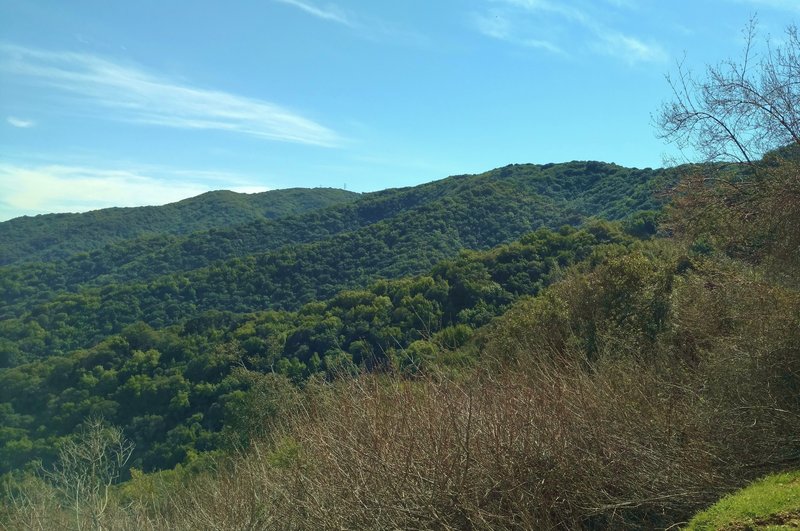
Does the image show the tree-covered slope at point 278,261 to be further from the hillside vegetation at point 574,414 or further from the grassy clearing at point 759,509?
the grassy clearing at point 759,509

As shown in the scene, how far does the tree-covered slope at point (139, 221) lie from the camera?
86750 mm

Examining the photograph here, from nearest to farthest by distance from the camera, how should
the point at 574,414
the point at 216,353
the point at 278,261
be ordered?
the point at 574,414 → the point at 216,353 → the point at 278,261

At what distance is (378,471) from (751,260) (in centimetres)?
693

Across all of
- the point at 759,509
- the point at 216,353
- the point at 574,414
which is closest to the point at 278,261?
the point at 216,353

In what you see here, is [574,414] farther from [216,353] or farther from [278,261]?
[278,261]

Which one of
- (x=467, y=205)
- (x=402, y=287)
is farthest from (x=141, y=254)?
(x=402, y=287)

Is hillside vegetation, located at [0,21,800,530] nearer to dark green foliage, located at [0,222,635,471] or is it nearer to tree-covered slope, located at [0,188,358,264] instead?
dark green foliage, located at [0,222,635,471]

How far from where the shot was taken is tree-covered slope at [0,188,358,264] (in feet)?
285

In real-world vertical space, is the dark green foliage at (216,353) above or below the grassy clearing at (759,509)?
below

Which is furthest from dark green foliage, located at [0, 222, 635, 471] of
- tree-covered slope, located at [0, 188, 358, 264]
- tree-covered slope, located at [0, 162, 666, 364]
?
tree-covered slope, located at [0, 188, 358, 264]

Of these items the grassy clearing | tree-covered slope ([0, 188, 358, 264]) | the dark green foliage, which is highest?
tree-covered slope ([0, 188, 358, 264])

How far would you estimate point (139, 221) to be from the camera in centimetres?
11262

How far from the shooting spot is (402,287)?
4066 cm

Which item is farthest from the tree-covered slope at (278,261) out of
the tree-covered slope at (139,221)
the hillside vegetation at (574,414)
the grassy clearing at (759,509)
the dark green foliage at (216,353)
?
the grassy clearing at (759,509)
